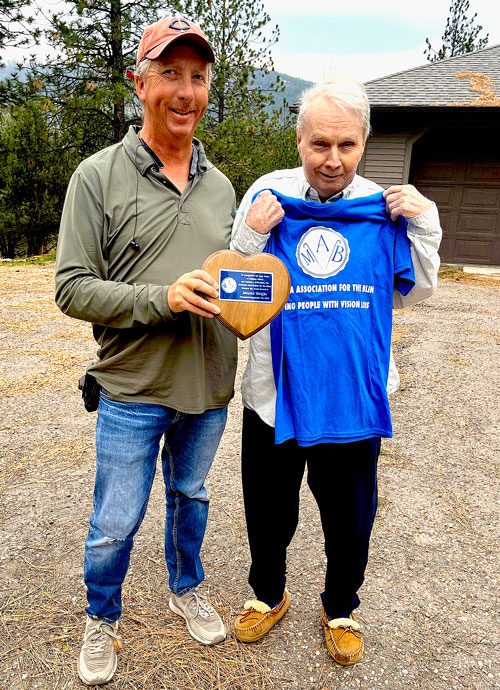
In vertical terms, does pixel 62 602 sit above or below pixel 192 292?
below

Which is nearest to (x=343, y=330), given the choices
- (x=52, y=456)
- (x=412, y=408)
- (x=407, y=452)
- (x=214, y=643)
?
(x=214, y=643)

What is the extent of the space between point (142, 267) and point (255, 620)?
142 centimetres

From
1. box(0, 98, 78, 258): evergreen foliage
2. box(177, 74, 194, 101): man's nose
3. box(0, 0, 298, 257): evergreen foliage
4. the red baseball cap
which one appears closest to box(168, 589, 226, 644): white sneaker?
box(177, 74, 194, 101): man's nose

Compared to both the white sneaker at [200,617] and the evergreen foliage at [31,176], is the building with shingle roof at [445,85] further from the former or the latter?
the white sneaker at [200,617]

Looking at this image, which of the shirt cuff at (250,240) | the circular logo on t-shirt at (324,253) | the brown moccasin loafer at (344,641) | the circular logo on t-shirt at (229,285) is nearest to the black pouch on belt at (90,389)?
the circular logo on t-shirt at (229,285)

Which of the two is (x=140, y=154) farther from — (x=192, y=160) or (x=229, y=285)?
(x=229, y=285)

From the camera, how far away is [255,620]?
2.05 m

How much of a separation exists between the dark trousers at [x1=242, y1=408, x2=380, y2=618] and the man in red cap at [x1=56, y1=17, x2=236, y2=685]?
0.65 ft

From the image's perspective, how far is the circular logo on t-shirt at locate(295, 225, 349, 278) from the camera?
1651 millimetres

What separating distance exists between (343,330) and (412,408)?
119 inches

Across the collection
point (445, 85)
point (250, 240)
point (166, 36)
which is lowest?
point (250, 240)

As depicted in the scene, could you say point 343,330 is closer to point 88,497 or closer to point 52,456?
point 88,497

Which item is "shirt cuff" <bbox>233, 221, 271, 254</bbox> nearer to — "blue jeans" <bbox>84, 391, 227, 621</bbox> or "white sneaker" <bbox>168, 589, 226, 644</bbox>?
"blue jeans" <bbox>84, 391, 227, 621</bbox>

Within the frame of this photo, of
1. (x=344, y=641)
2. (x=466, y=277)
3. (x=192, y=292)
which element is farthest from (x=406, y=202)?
(x=466, y=277)
